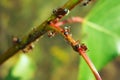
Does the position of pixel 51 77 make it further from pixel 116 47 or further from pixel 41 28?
pixel 41 28

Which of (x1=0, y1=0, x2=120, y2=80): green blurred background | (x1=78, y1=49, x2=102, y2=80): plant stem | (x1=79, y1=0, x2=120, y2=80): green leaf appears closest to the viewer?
(x1=78, y1=49, x2=102, y2=80): plant stem

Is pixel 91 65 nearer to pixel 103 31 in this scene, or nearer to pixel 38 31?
pixel 38 31

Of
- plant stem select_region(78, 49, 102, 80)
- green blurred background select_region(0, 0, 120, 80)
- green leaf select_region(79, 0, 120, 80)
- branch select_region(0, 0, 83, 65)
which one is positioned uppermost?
green blurred background select_region(0, 0, 120, 80)

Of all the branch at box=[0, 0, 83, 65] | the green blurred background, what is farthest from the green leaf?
the green blurred background

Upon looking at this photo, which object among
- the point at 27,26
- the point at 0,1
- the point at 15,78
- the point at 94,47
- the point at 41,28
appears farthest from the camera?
the point at 27,26

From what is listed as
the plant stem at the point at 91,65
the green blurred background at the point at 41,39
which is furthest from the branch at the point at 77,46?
the green blurred background at the point at 41,39

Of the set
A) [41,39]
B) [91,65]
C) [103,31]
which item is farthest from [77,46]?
[41,39]

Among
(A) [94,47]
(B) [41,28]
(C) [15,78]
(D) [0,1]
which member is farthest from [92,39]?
(D) [0,1]

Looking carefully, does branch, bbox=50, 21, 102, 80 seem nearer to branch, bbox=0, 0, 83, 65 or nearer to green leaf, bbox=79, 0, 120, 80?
branch, bbox=0, 0, 83, 65
